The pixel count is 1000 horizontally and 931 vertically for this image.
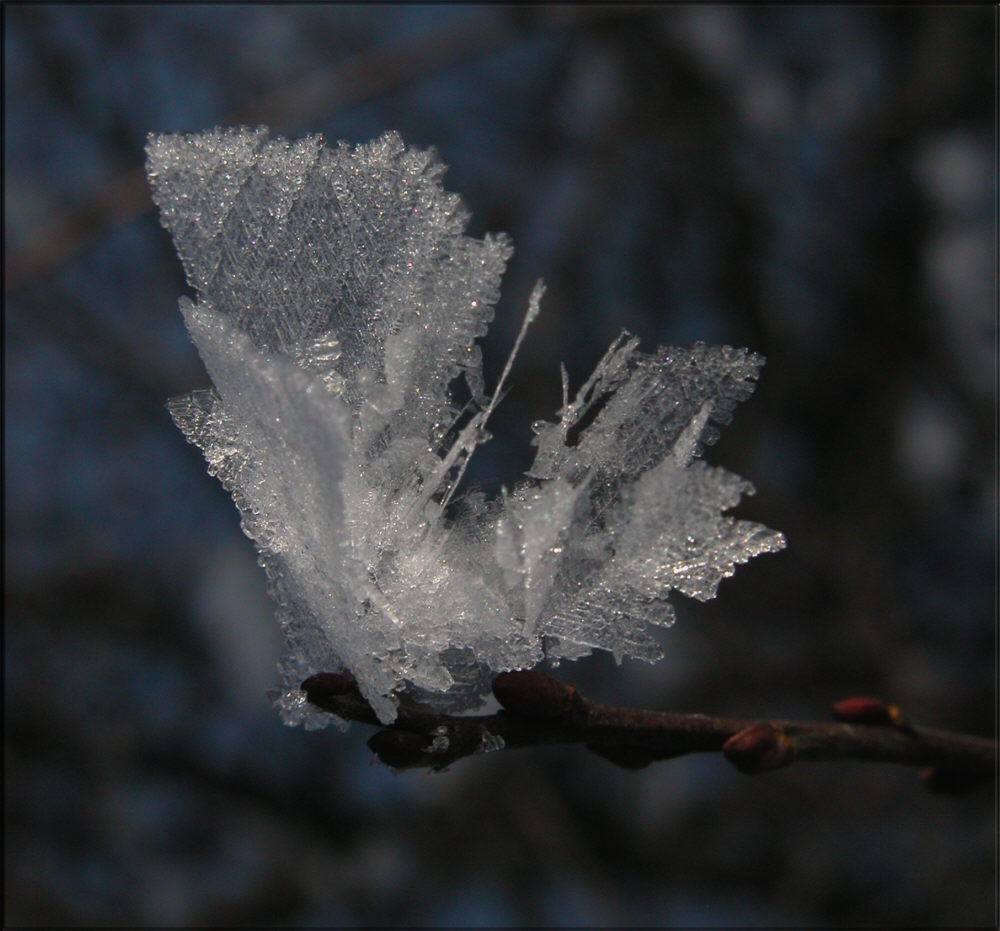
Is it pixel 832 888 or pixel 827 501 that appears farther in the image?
pixel 827 501

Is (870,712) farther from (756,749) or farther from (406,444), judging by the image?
(406,444)

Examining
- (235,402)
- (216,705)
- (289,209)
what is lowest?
(235,402)

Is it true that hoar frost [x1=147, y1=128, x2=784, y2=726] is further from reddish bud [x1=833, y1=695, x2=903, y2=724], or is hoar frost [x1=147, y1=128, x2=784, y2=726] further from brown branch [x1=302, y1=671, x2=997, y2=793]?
reddish bud [x1=833, y1=695, x2=903, y2=724]

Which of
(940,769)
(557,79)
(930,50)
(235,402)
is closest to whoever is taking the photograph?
(235,402)

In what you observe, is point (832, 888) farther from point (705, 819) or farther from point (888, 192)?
point (888, 192)

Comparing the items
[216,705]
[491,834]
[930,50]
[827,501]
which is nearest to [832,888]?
[491,834]

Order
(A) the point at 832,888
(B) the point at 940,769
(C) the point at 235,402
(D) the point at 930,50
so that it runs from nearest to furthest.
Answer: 1. (C) the point at 235,402
2. (B) the point at 940,769
3. (A) the point at 832,888
4. (D) the point at 930,50

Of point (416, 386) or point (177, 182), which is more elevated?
point (177, 182)

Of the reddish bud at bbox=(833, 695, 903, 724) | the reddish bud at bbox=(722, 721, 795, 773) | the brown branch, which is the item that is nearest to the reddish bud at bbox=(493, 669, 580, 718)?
the brown branch
